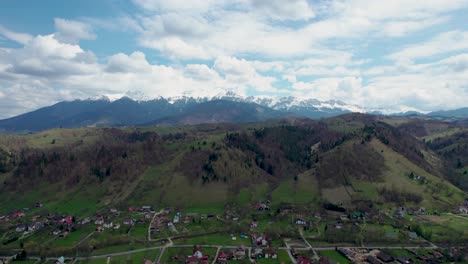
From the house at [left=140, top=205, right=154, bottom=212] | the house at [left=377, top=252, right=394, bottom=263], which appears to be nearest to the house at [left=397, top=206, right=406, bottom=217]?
the house at [left=377, top=252, right=394, bottom=263]

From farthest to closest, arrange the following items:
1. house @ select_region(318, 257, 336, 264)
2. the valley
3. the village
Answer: the valley < the village < house @ select_region(318, 257, 336, 264)

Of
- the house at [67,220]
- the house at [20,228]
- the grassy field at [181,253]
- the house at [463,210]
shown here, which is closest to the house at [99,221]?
the house at [67,220]

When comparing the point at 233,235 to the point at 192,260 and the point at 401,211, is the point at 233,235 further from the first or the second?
the point at 401,211

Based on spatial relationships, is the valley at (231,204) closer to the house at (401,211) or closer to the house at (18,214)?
the house at (18,214)

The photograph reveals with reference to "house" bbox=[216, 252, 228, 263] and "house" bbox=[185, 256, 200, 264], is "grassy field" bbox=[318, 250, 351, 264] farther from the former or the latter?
"house" bbox=[185, 256, 200, 264]

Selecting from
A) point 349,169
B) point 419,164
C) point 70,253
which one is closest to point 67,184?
point 70,253

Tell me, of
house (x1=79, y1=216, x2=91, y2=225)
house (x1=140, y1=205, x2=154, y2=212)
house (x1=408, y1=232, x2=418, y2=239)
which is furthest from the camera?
house (x1=140, y1=205, x2=154, y2=212)

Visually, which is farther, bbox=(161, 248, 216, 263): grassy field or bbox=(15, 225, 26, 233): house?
bbox=(15, 225, 26, 233): house

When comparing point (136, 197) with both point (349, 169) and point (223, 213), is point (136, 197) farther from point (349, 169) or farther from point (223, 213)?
point (349, 169)
